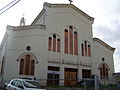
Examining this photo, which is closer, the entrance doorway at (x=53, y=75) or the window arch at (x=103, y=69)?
the entrance doorway at (x=53, y=75)

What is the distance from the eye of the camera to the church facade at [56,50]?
80.3 ft

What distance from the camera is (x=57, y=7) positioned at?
94.1 feet

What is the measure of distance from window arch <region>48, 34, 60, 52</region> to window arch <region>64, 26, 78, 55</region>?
130cm

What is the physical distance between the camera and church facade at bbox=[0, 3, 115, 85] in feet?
80.3

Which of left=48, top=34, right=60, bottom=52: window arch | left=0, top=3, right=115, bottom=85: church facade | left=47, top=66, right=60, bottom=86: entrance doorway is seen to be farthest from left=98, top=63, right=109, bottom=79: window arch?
left=48, top=34, right=60, bottom=52: window arch

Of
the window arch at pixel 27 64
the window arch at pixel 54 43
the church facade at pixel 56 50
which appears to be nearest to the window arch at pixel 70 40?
the church facade at pixel 56 50

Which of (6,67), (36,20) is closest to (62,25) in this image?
(36,20)

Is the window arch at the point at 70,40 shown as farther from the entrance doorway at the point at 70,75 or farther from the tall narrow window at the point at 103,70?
the tall narrow window at the point at 103,70

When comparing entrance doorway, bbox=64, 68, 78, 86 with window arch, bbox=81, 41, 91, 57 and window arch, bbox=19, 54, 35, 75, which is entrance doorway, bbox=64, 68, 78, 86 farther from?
window arch, bbox=19, 54, 35, 75

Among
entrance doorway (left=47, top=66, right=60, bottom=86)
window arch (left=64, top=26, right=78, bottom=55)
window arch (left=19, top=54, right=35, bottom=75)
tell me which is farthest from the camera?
window arch (left=64, top=26, right=78, bottom=55)

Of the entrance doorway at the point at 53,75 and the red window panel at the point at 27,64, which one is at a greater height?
the red window panel at the point at 27,64

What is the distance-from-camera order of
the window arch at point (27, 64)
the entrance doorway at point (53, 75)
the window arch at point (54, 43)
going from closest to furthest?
the window arch at point (27, 64) → the entrance doorway at point (53, 75) → the window arch at point (54, 43)

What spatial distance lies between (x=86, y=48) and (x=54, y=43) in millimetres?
5697

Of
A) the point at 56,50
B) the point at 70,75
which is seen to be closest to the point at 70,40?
the point at 56,50
